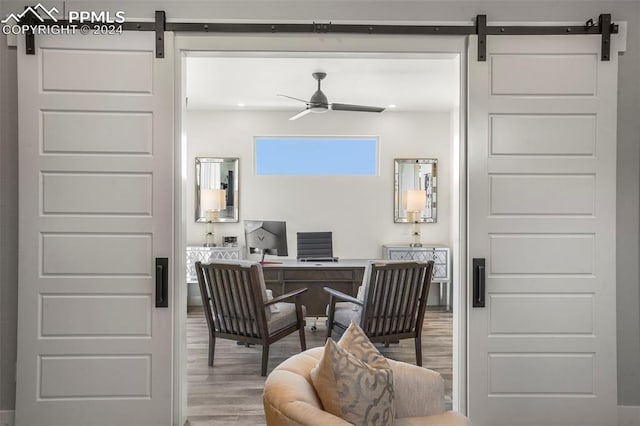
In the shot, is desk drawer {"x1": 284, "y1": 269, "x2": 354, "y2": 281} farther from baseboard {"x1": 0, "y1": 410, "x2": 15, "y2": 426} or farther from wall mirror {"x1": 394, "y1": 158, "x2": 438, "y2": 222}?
baseboard {"x1": 0, "y1": 410, "x2": 15, "y2": 426}

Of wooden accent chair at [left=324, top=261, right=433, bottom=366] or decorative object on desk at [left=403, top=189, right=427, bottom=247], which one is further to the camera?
decorative object on desk at [left=403, top=189, right=427, bottom=247]

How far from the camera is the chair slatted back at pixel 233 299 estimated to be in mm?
3602

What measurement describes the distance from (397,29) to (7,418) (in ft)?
10.6

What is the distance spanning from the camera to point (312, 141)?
6.42m

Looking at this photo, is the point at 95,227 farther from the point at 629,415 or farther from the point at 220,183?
the point at 220,183

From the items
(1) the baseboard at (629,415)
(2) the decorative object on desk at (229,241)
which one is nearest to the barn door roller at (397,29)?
(1) the baseboard at (629,415)

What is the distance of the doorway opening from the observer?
266cm

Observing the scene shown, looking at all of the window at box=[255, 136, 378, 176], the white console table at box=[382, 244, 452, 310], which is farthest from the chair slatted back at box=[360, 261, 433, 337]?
the window at box=[255, 136, 378, 176]

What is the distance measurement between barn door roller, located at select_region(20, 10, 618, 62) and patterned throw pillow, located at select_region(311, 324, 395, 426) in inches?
73.4

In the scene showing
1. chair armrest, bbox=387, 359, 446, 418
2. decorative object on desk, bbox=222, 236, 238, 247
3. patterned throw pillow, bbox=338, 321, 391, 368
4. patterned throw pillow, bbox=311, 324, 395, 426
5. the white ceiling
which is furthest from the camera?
decorative object on desk, bbox=222, 236, 238, 247

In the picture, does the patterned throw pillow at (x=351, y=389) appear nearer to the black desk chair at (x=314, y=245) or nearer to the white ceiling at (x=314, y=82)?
the white ceiling at (x=314, y=82)

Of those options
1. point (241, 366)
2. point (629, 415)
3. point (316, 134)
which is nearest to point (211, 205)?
point (316, 134)

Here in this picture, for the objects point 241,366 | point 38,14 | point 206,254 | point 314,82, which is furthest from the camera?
point 206,254

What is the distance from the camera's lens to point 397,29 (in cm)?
263
